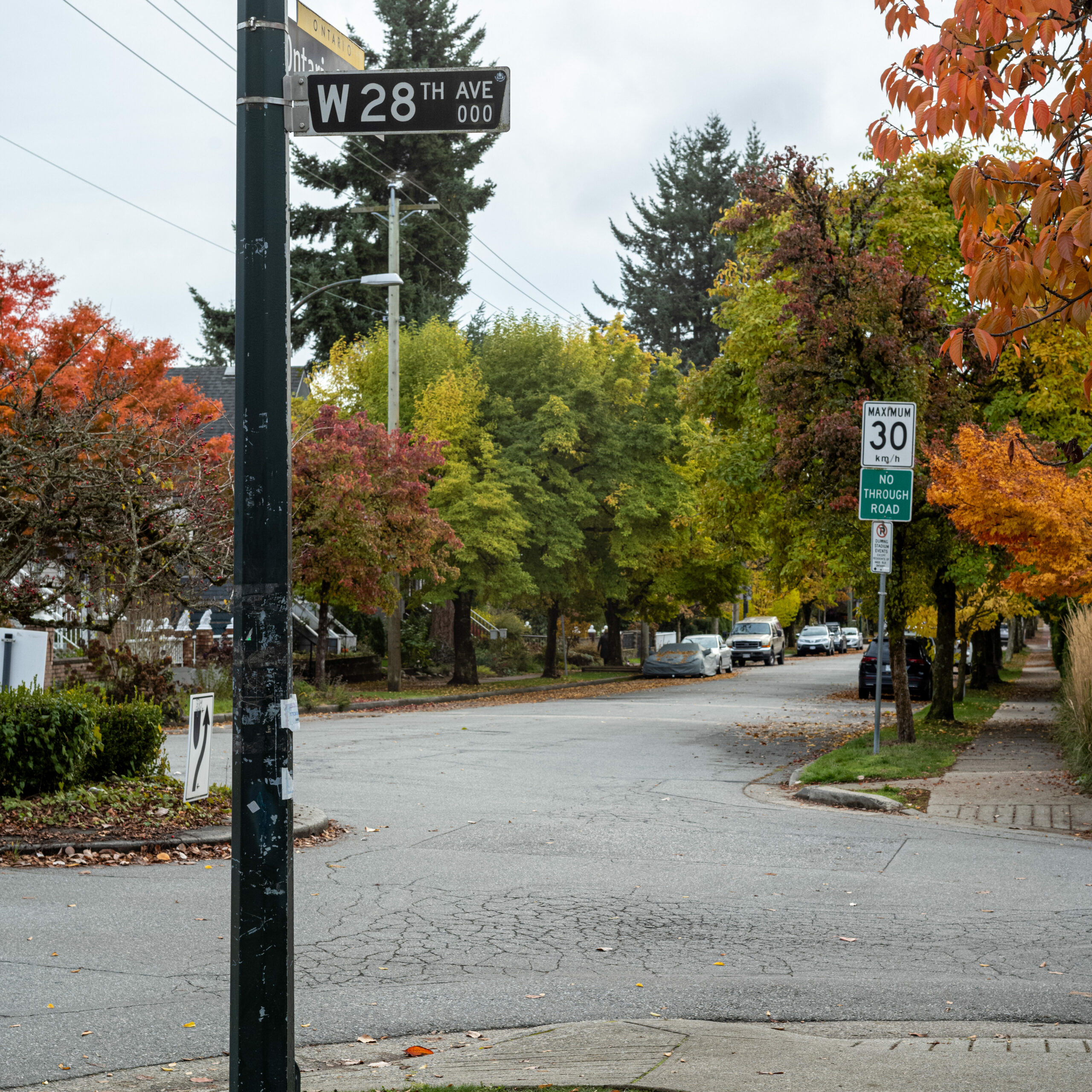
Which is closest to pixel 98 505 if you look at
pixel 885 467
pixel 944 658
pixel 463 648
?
pixel 885 467

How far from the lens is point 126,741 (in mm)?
11562

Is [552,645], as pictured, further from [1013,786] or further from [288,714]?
[288,714]

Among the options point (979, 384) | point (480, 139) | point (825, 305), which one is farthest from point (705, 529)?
point (480, 139)

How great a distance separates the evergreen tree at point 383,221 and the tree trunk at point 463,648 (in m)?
16.9

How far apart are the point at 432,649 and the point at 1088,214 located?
3799 cm

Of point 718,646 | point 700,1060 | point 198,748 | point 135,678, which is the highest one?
point 135,678

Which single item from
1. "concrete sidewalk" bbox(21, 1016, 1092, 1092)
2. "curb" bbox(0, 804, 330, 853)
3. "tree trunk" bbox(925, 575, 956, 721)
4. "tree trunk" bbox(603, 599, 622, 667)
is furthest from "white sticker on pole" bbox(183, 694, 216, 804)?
"tree trunk" bbox(603, 599, 622, 667)

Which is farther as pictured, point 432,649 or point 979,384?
point 432,649

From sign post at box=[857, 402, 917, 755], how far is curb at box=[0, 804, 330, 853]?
7.68 m

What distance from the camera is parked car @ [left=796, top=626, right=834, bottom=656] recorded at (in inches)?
2638

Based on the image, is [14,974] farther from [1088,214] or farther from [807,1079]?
[1088,214]

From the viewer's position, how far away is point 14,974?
6250 mm

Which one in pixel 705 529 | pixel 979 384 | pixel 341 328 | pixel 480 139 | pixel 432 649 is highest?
pixel 480 139

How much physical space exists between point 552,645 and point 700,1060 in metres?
35.7
